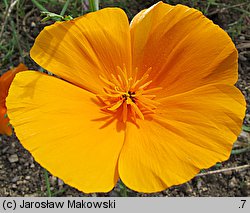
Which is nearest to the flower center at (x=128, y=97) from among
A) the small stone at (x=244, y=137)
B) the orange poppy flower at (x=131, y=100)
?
the orange poppy flower at (x=131, y=100)

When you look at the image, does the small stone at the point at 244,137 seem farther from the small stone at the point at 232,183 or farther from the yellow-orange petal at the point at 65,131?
the yellow-orange petal at the point at 65,131

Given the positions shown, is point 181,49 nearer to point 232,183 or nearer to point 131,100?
point 131,100

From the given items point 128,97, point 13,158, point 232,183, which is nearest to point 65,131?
point 128,97

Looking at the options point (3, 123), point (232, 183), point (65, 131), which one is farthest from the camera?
point (232, 183)

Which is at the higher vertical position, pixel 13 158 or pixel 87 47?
pixel 87 47

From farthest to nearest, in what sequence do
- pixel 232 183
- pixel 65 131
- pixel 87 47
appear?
pixel 232 183 < pixel 87 47 < pixel 65 131

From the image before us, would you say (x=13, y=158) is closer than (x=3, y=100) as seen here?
No

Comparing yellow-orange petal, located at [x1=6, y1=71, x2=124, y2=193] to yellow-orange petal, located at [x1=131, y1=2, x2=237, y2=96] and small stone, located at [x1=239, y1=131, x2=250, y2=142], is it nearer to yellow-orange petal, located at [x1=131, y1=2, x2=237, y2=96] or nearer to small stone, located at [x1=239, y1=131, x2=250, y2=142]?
yellow-orange petal, located at [x1=131, y1=2, x2=237, y2=96]

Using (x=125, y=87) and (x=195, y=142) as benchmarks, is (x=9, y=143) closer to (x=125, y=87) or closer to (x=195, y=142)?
(x=125, y=87)

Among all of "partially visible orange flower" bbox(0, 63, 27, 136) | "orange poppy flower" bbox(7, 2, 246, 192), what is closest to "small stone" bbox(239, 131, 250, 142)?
"orange poppy flower" bbox(7, 2, 246, 192)
